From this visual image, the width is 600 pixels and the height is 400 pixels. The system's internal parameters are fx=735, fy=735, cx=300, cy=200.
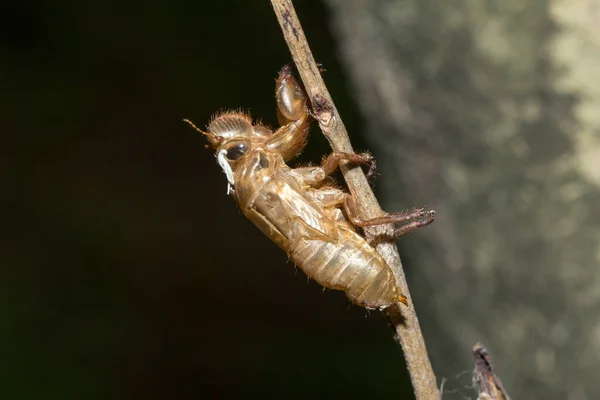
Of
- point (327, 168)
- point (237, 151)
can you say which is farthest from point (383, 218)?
point (237, 151)

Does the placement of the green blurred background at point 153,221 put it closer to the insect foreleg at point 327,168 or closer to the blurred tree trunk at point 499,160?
the blurred tree trunk at point 499,160

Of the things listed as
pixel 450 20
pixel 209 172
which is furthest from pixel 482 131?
pixel 209 172

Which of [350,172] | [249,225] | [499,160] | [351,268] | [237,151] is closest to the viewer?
[350,172]

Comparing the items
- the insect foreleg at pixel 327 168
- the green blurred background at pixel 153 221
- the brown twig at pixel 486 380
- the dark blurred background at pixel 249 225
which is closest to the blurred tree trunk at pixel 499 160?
the dark blurred background at pixel 249 225

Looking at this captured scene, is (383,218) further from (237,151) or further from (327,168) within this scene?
(237,151)

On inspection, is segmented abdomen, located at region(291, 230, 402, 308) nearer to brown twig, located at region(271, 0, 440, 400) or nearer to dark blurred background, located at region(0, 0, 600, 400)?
brown twig, located at region(271, 0, 440, 400)

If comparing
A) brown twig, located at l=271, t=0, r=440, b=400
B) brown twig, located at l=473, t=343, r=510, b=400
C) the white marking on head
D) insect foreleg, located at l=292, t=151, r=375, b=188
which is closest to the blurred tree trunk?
insect foreleg, located at l=292, t=151, r=375, b=188
